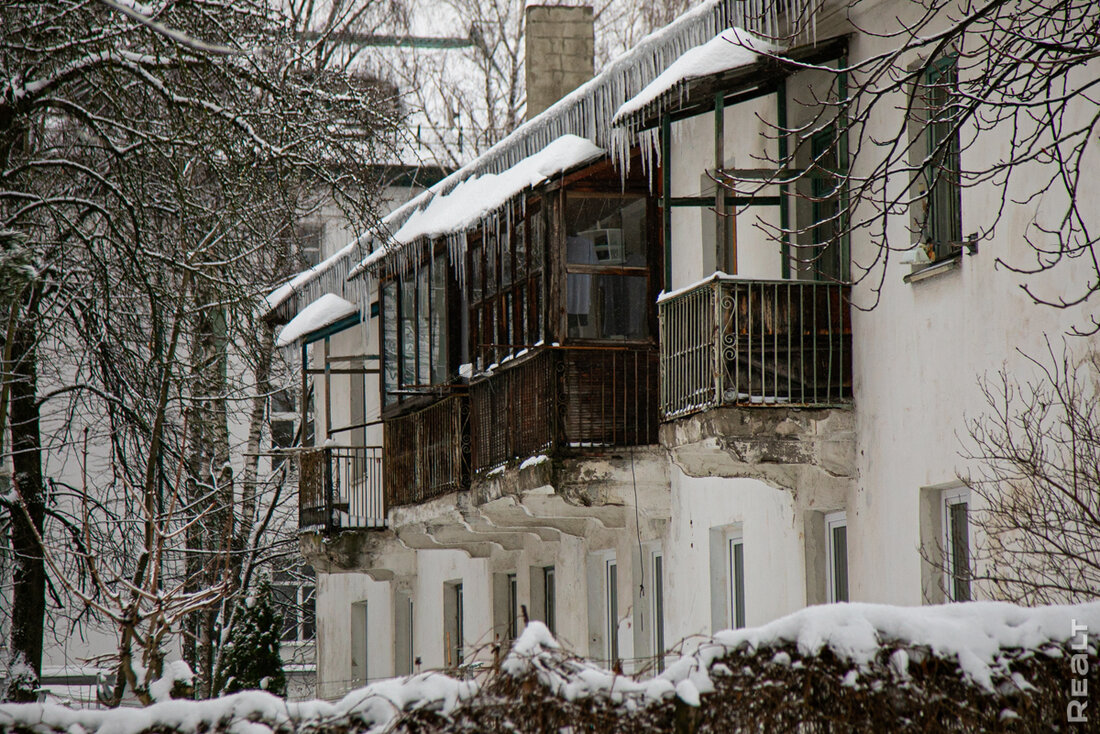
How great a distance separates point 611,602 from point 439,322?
12.5ft

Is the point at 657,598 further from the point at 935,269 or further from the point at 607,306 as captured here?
the point at 935,269

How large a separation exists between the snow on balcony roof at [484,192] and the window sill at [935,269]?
3962mm

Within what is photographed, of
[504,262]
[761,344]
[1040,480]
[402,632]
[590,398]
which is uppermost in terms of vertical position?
[504,262]

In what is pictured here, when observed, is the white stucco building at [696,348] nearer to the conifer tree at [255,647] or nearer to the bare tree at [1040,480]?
the bare tree at [1040,480]

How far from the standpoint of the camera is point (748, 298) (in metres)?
11.5

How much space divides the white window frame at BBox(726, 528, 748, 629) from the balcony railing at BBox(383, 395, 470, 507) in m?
4.01

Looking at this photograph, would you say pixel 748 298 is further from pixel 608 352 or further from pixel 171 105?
pixel 171 105

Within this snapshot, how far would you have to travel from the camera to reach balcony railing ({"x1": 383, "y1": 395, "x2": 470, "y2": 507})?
17.3m

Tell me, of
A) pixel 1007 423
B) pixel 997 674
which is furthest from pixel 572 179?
pixel 997 674

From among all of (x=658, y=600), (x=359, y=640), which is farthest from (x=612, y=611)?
(x=359, y=640)

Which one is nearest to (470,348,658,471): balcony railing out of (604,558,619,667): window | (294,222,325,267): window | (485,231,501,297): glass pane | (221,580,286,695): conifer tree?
(485,231,501,297): glass pane

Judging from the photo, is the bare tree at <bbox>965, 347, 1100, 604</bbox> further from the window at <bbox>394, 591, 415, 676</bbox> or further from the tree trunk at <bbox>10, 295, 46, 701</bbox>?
the window at <bbox>394, 591, 415, 676</bbox>

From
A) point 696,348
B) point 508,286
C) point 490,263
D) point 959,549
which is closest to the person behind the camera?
point 959,549

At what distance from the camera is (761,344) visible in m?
11.4
